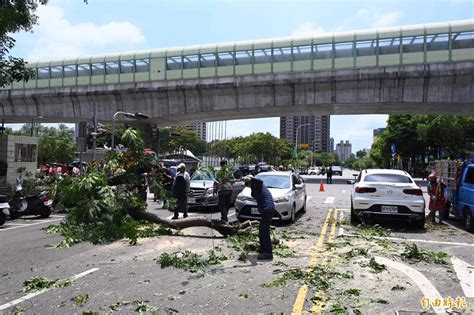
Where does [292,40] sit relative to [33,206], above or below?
above

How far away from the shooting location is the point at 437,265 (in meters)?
7.93

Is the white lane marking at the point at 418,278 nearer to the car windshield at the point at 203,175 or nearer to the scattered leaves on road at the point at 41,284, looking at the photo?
the scattered leaves on road at the point at 41,284

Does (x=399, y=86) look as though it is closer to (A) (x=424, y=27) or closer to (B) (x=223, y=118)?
(A) (x=424, y=27)

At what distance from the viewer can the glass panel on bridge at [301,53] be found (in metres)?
A: 31.4

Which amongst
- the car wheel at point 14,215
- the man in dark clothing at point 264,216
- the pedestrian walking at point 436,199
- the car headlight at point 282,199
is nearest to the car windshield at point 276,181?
the car headlight at point 282,199

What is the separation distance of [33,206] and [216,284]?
1093cm

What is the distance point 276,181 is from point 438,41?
20.3m

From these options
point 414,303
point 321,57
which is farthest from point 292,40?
point 414,303

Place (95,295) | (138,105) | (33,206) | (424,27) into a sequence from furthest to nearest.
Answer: (138,105)
(424,27)
(33,206)
(95,295)

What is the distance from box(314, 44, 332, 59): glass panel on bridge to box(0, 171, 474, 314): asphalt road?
21871 millimetres

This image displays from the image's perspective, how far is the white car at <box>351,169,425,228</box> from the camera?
12.3 m

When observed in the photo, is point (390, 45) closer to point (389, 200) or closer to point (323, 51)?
point (323, 51)

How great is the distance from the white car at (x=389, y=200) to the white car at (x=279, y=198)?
6.05 ft

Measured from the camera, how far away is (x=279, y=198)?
12906 mm
